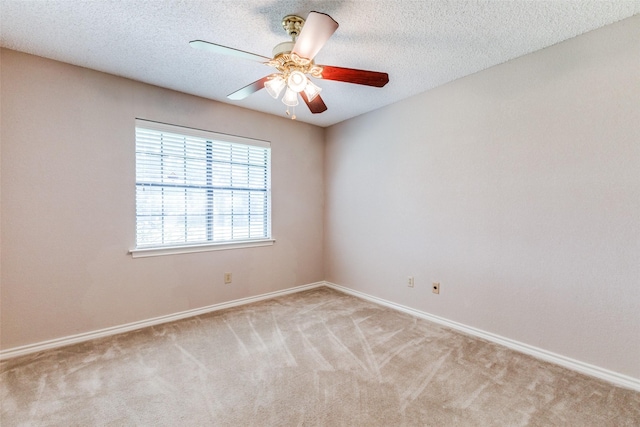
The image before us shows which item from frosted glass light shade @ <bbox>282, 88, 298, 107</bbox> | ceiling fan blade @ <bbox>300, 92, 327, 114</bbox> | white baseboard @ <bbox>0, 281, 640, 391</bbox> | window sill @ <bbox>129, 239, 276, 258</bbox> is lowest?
white baseboard @ <bbox>0, 281, 640, 391</bbox>

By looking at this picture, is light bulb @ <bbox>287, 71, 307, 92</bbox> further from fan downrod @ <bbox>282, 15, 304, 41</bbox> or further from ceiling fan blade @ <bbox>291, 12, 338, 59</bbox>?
fan downrod @ <bbox>282, 15, 304, 41</bbox>

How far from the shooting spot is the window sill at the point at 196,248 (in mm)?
2846

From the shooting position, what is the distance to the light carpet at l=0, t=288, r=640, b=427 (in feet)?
5.31

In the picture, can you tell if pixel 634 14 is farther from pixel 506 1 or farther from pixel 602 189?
pixel 602 189

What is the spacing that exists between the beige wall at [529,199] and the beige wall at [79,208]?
2.26 meters

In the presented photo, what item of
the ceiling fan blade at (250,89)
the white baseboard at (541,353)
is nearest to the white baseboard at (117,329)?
the white baseboard at (541,353)

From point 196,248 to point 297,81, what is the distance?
2.24 meters

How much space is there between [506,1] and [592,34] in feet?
2.83

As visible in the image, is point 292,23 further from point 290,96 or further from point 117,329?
point 117,329

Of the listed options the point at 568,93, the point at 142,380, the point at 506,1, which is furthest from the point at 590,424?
the point at 142,380

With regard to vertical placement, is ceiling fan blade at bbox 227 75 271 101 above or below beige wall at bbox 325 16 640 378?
above

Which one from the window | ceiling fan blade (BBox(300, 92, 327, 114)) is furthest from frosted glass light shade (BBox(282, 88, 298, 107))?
the window

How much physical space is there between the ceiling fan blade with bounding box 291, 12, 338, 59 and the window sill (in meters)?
2.37

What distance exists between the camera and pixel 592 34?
6.66 feet
